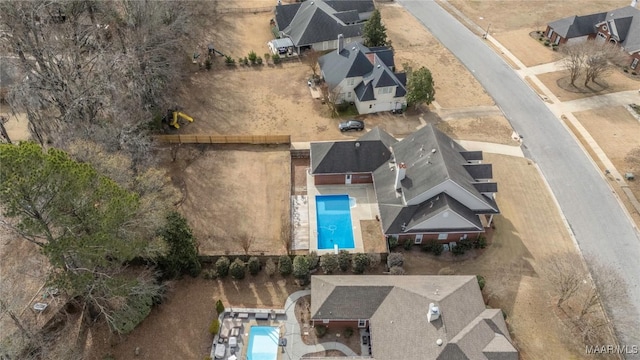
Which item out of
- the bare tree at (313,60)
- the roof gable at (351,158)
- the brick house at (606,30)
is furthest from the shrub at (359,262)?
the brick house at (606,30)

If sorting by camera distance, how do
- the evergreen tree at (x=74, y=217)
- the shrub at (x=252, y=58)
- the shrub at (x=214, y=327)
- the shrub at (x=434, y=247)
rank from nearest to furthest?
the evergreen tree at (x=74, y=217) → the shrub at (x=214, y=327) → the shrub at (x=434, y=247) → the shrub at (x=252, y=58)

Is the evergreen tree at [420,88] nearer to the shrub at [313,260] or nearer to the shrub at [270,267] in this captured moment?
the shrub at [313,260]

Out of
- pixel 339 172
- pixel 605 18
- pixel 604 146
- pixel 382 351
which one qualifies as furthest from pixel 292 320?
pixel 605 18

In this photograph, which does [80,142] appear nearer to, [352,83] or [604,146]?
[352,83]

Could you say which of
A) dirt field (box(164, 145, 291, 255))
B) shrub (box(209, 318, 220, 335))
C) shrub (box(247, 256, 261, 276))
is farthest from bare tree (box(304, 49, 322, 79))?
shrub (box(209, 318, 220, 335))

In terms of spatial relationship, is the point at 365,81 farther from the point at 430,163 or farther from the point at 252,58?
the point at 252,58

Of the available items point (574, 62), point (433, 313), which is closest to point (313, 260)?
point (433, 313)
